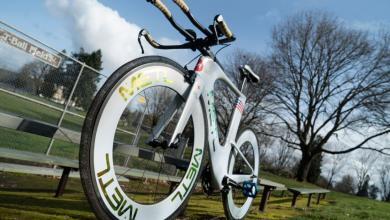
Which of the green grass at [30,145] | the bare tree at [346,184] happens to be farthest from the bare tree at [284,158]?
the green grass at [30,145]

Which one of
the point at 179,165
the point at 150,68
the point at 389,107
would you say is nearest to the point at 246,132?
the point at 179,165

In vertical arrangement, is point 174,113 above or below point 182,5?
below

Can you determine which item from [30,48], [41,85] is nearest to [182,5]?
[30,48]

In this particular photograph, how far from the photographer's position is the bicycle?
1646 mm

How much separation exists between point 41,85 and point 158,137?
5.39m

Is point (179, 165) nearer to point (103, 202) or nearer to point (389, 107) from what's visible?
point (103, 202)

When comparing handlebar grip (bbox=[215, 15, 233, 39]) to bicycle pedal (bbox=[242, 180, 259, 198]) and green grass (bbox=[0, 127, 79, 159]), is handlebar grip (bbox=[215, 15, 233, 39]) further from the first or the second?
green grass (bbox=[0, 127, 79, 159])

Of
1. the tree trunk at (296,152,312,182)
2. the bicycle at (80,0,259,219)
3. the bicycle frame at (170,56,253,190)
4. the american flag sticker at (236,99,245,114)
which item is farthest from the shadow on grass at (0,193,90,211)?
the tree trunk at (296,152,312,182)

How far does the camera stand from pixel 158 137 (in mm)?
2145

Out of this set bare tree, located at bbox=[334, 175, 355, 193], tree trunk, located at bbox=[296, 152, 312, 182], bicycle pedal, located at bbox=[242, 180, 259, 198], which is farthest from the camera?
bare tree, located at bbox=[334, 175, 355, 193]

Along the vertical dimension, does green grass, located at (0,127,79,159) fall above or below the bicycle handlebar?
below

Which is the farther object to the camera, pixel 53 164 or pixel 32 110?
pixel 32 110

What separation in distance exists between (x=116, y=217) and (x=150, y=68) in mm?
732

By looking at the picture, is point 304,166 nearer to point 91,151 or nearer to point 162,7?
point 162,7
